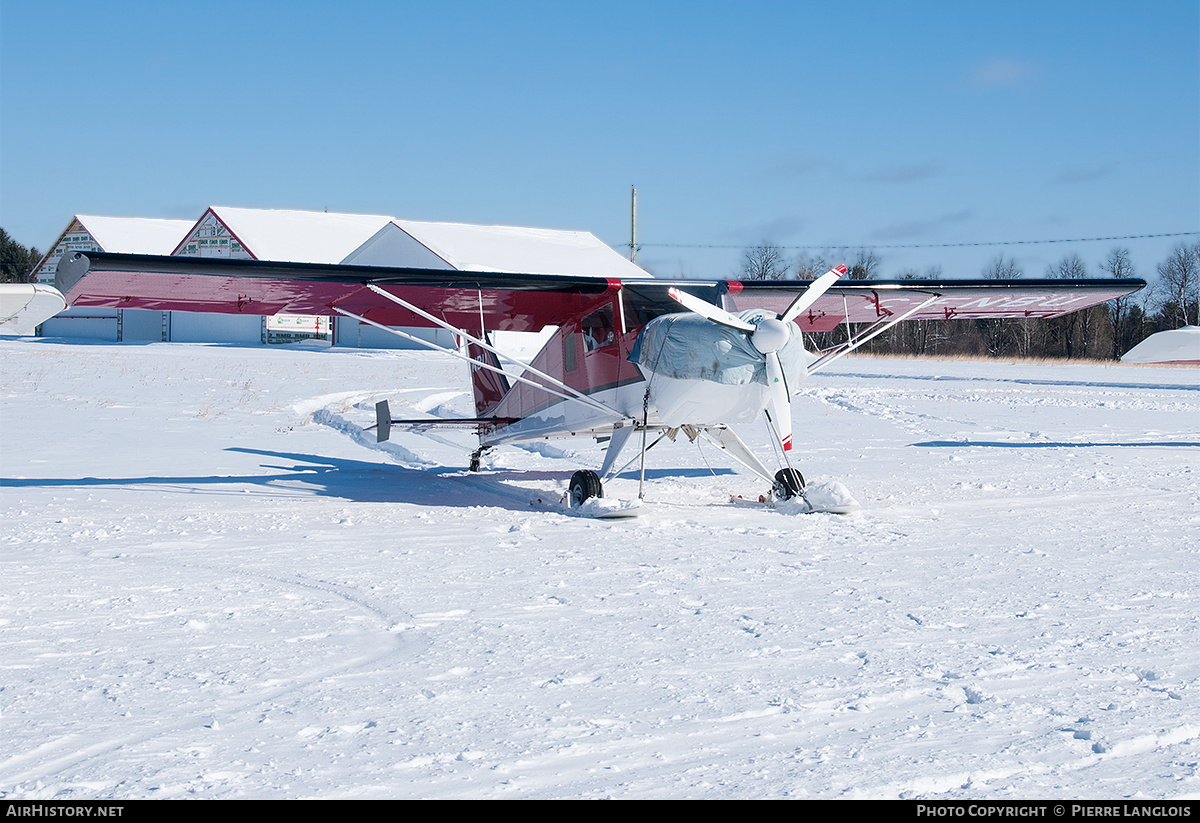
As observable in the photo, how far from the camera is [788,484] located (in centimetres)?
892

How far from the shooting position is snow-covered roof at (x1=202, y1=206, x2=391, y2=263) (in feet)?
160

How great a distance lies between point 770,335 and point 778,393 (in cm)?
61

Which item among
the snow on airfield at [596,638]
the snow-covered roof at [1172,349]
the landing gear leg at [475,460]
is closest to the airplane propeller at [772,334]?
the snow on airfield at [596,638]

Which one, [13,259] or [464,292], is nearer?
[464,292]

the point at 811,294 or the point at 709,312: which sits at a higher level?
the point at 811,294

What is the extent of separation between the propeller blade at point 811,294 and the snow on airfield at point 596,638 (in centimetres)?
184

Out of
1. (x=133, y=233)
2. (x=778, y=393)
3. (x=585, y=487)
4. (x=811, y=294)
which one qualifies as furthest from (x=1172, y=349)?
(x=133, y=233)

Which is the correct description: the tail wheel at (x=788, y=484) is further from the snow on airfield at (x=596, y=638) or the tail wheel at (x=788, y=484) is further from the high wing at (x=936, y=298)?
the high wing at (x=936, y=298)

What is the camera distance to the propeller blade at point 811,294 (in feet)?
27.0

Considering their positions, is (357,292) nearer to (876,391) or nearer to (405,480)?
(405,480)

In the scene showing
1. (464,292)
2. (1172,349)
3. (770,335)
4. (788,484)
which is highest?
(464,292)

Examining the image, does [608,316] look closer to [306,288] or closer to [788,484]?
[788,484]

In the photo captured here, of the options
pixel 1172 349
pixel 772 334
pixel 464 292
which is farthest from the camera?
pixel 1172 349

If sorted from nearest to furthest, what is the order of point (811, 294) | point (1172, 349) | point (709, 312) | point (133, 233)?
point (709, 312) < point (811, 294) < point (1172, 349) < point (133, 233)
